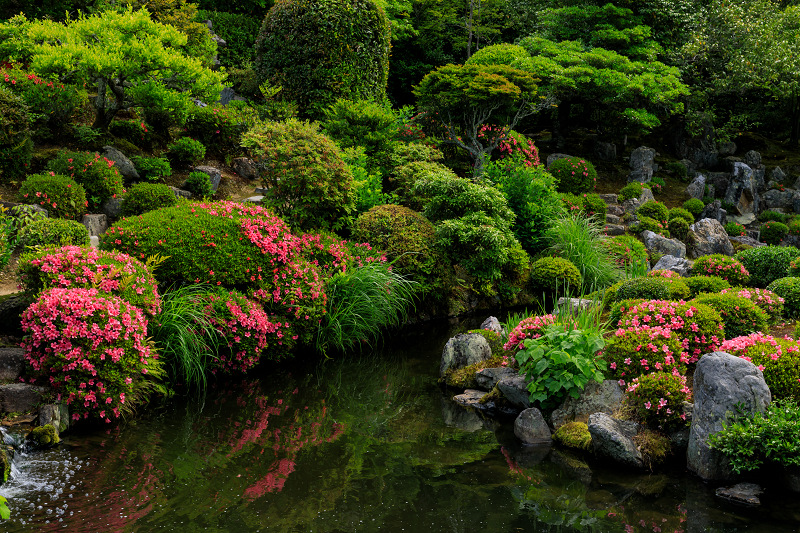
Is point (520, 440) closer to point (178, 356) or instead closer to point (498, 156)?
point (178, 356)

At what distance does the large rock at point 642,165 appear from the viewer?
2045 centimetres

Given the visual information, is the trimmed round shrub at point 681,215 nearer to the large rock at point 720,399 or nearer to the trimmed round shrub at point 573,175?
the trimmed round shrub at point 573,175

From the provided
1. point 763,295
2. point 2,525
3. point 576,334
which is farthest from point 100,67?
point 763,295

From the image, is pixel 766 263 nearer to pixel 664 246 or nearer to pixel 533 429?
pixel 664 246

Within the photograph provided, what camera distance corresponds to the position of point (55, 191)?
9516 millimetres

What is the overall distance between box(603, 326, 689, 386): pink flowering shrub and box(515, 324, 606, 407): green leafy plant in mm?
236

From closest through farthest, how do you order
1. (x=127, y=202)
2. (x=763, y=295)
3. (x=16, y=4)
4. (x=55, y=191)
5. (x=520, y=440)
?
(x=520, y=440)
(x=763, y=295)
(x=55, y=191)
(x=127, y=202)
(x=16, y=4)

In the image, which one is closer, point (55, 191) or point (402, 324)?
point (55, 191)

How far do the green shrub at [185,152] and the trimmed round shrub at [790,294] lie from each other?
1066 centimetres

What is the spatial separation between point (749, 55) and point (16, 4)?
2061cm

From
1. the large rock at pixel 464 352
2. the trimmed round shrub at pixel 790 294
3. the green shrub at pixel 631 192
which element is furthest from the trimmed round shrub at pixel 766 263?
the green shrub at pixel 631 192

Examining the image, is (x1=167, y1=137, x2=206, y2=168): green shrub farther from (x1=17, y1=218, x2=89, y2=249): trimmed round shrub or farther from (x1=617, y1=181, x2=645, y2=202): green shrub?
(x1=617, y1=181, x2=645, y2=202): green shrub

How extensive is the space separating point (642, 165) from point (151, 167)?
15.5 m

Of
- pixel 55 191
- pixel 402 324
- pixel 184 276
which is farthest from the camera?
pixel 402 324
